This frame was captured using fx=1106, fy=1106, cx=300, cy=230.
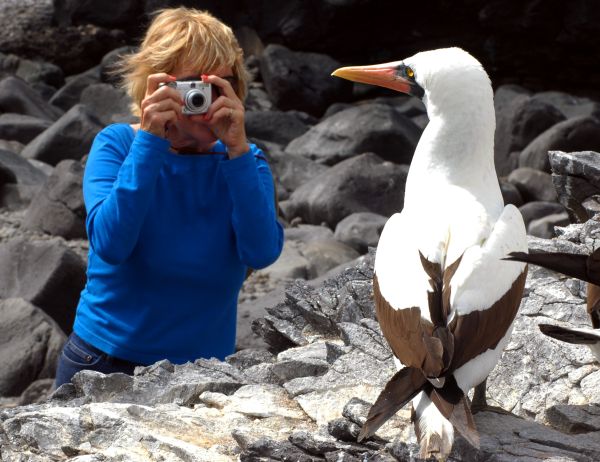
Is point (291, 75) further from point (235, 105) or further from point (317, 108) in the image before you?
point (235, 105)

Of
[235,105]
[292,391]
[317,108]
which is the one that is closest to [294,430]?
[292,391]

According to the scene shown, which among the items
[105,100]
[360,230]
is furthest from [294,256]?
[105,100]

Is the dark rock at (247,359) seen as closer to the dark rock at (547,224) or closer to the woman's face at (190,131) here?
the woman's face at (190,131)

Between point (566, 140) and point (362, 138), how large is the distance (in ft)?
8.67

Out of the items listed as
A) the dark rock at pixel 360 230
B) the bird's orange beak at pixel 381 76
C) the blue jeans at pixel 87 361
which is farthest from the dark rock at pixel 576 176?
the dark rock at pixel 360 230

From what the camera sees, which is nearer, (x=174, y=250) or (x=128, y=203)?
(x=128, y=203)

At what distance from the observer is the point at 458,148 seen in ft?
9.66

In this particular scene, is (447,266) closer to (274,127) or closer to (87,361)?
(87,361)

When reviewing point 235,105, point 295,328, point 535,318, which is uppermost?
point 235,105

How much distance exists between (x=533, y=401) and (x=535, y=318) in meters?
0.43

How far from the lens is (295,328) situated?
150 inches

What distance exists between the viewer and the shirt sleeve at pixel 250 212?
3.15m

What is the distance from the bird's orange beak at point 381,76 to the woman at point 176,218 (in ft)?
1.12

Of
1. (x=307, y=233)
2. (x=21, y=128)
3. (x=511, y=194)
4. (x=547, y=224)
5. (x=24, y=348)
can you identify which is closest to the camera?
(x=24, y=348)
